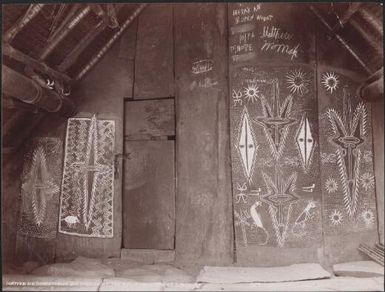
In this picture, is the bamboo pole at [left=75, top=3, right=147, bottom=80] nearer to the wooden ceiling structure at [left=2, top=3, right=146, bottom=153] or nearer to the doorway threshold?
the wooden ceiling structure at [left=2, top=3, right=146, bottom=153]

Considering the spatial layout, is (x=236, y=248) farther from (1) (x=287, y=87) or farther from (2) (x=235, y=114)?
(1) (x=287, y=87)

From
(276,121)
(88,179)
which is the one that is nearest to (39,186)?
(88,179)

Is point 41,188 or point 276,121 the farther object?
point 41,188

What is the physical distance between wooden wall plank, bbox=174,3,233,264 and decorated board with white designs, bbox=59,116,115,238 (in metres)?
0.83

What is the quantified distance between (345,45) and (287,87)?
2.61ft

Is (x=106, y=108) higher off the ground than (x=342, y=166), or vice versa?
(x=106, y=108)

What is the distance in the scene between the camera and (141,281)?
144 inches

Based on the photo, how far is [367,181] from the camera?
4223mm

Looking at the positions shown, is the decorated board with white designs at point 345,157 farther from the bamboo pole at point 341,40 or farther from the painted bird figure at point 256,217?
the painted bird figure at point 256,217

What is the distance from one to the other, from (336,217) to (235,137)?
1.43 metres

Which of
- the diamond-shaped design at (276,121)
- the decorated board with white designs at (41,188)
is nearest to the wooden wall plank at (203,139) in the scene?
the diamond-shaped design at (276,121)

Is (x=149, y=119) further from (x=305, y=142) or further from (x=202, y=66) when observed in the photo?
(x=305, y=142)

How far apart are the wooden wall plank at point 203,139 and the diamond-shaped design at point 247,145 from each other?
17 cm

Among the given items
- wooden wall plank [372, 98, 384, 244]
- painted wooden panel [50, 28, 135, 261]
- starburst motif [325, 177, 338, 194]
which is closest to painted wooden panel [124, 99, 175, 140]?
painted wooden panel [50, 28, 135, 261]
